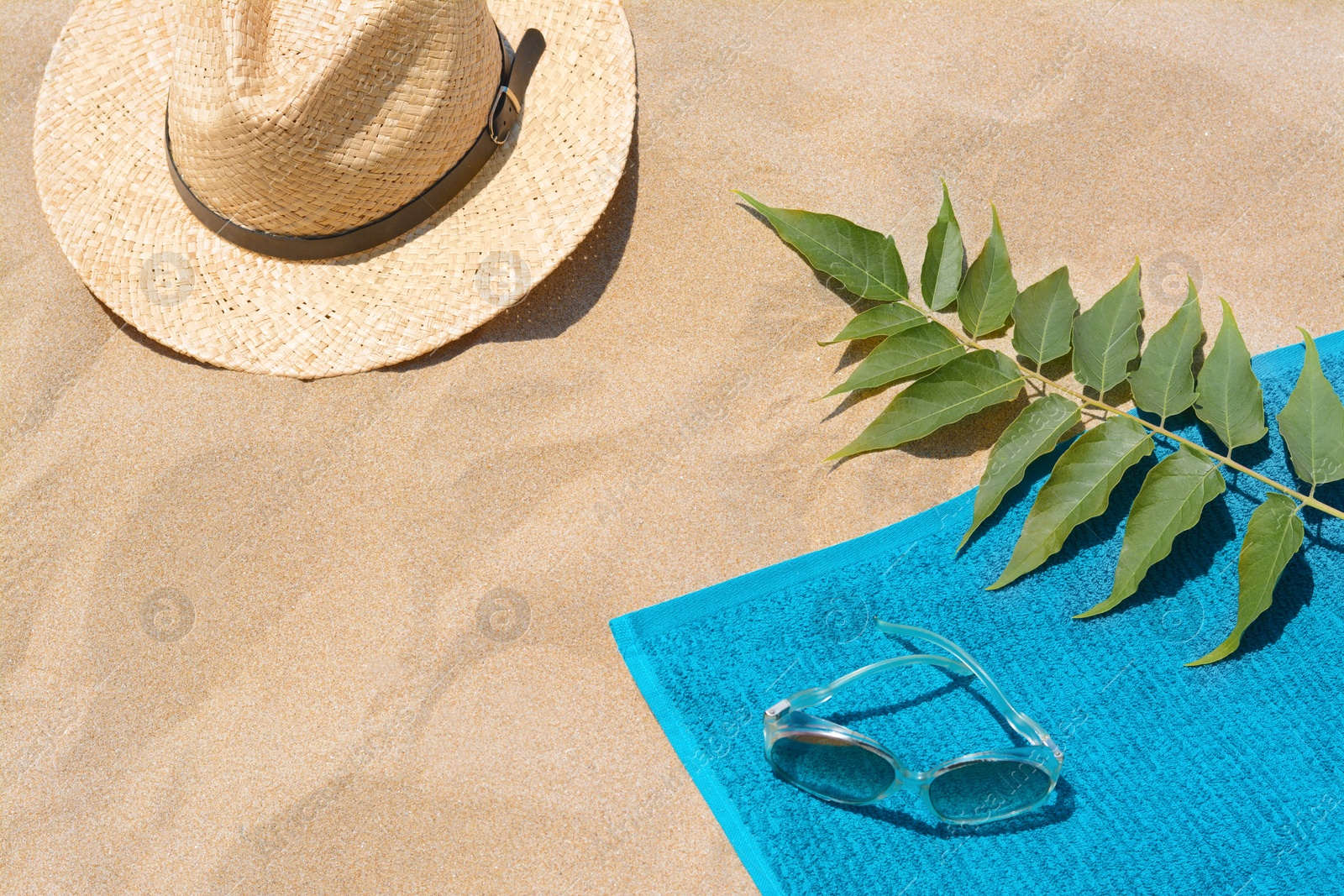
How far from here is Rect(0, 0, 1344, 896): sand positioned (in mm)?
1489

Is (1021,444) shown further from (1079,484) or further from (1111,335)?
(1111,335)

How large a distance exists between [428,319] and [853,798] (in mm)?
976

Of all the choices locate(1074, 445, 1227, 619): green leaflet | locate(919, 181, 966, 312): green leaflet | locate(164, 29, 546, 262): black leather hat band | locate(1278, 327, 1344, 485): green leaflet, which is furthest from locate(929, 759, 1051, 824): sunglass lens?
locate(164, 29, 546, 262): black leather hat band

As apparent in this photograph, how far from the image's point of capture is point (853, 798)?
1405 mm

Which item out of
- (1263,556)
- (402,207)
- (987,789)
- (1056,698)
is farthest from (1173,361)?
(402,207)

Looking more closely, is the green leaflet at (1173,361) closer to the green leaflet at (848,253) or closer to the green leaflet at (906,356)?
the green leaflet at (906,356)

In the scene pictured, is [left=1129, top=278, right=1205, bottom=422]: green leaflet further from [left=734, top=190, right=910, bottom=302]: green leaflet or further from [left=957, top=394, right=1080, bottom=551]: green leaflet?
[left=734, top=190, right=910, bottom=302]: green leaflet

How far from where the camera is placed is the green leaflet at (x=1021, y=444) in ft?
4.69

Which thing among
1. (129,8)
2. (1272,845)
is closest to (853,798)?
(1272,845)

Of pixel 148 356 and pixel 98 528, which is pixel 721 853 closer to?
pixel 98 528

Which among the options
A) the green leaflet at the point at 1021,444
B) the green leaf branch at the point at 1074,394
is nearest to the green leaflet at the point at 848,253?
the green leaf branch at the point at 1074,394

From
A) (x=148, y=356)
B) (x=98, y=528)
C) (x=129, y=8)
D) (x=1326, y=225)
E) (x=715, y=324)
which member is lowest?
(x=98, y=528)

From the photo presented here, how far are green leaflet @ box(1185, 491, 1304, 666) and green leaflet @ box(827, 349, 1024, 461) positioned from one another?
388 millimetres

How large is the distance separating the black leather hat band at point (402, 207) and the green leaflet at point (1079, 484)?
999 millimetres
